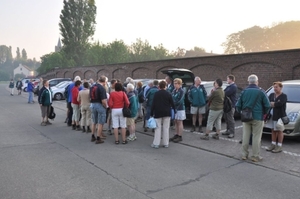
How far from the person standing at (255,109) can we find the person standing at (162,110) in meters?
1.97

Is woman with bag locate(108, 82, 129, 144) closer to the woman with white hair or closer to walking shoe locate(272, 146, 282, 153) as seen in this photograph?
the woman with white hair

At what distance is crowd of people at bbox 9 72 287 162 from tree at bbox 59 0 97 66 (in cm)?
4566

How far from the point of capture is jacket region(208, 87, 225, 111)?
7.66m

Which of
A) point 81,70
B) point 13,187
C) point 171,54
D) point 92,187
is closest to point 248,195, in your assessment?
point 92,187

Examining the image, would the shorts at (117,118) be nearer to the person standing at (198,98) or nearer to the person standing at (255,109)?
the person standing at (198,98)

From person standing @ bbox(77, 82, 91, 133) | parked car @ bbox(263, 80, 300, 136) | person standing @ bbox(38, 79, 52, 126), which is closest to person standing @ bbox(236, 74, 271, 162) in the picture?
parked car @ bbox(263, 80, 300, 136)

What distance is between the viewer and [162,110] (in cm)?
700

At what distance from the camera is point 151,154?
21.3 feet

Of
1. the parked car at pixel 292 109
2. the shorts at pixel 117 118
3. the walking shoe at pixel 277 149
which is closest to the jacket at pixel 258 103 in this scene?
the walking shoe at pixel 277 149

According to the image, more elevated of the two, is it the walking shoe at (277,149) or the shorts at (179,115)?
the shorts at (179,115)

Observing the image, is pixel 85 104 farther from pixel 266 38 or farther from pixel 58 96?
pixel 266 38

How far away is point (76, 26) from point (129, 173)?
172ft

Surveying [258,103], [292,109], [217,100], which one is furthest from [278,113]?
[217,100]

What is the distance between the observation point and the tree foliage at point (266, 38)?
65750 millimetres
